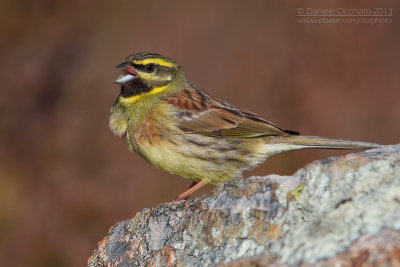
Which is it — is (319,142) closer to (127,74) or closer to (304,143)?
(304,143)

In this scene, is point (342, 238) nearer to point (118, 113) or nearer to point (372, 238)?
point (372, 238)

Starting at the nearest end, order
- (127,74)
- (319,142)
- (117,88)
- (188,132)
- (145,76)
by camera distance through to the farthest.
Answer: (319,142) → (188,132) → (127,74) → (145,76) → (117,88)

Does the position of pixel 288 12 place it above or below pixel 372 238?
above

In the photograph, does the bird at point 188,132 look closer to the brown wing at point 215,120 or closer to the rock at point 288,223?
the brown wing at point 215,120

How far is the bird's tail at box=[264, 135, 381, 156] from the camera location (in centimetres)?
525

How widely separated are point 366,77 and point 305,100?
1231mm

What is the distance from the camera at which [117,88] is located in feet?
33.1

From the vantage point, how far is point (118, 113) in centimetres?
584

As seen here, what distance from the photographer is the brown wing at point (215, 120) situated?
5.74 meters

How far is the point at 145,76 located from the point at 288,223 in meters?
3.20

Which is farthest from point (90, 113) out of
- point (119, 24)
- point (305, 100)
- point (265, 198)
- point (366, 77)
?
point (265, 198)

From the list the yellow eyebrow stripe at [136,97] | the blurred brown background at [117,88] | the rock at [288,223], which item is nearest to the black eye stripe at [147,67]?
the yellow eyebrow stripe at [136,97]

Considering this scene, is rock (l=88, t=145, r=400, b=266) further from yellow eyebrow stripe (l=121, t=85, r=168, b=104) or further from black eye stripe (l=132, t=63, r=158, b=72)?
black eye stripe (l=132, t=63, r=158, b=72)

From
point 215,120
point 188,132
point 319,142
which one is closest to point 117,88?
point 215,120
